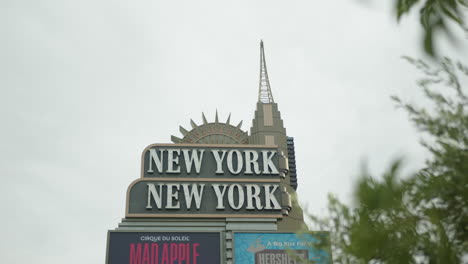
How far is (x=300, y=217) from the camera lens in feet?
96.7

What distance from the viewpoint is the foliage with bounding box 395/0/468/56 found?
7684 mm

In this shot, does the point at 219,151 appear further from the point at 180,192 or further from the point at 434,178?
the point at 434,178

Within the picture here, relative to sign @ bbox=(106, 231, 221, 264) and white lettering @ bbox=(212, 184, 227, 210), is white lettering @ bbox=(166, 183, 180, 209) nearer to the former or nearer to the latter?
sign @ bbox=(106, 231, 221, 264)

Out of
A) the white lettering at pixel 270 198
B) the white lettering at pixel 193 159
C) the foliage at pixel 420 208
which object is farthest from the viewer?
the white lettering at pixel 193 159

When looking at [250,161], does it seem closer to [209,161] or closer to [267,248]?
[209,161]

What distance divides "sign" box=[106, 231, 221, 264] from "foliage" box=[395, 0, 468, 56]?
19.6m

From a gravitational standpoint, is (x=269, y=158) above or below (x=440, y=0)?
above

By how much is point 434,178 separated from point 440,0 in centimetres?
257

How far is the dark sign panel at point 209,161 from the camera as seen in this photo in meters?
28.5

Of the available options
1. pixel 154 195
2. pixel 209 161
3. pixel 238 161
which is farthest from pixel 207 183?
→ pixel 154 195

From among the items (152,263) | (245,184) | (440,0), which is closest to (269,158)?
(245,184)

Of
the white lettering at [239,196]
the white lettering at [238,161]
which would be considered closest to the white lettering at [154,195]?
the white lettering at [239,196]

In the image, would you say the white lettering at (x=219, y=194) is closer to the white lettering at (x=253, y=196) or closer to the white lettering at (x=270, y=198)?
the white lettering at (x=253, y=196)

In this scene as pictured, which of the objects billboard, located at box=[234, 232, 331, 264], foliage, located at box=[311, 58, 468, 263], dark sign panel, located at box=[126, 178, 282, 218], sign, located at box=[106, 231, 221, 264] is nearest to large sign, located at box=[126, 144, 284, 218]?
dark sign panel, located at box=[126, 178, 282, 218]
